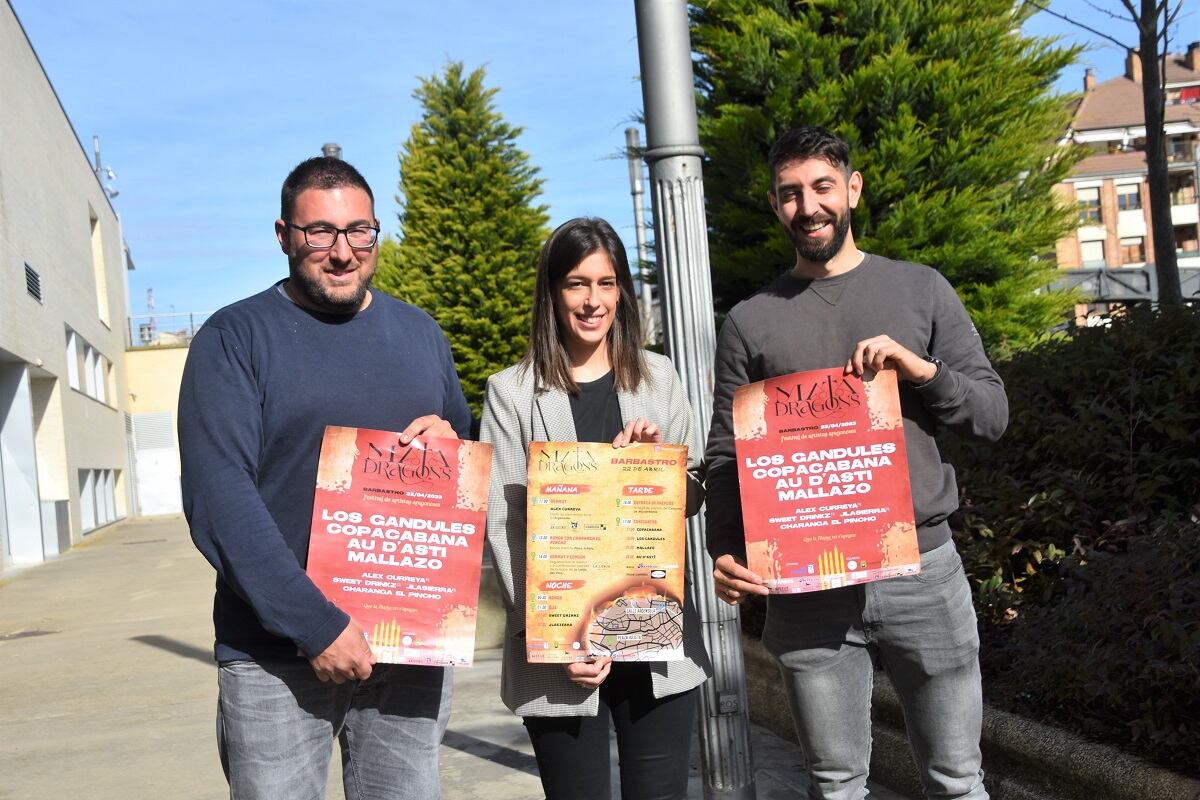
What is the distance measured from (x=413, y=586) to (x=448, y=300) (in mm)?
22910

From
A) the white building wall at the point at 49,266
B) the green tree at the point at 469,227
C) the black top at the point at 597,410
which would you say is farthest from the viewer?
the green tree at the point at 469,227

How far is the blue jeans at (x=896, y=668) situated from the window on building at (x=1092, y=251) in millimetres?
69005

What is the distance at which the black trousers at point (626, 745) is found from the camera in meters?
2.93

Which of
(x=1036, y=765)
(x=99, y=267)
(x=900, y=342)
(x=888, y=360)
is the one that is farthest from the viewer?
(x=99, y=267)

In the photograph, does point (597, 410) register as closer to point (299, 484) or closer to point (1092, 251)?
point (299, 484)

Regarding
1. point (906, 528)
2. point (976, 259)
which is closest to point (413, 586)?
point (906, 528)

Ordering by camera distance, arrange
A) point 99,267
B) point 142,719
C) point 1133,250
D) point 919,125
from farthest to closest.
A: point 1133,250, point 99,267, point 919,125, point 142,719

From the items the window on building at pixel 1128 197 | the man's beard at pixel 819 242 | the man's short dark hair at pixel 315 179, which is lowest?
the man's beard at pixel 819 242

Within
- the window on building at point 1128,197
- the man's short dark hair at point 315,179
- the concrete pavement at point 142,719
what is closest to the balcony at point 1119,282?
the concrete pavement at point 142,719

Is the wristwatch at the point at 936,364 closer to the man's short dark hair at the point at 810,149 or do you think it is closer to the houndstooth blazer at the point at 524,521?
the man's short dark hair at the point at 810,149

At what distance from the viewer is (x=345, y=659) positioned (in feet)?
8.36

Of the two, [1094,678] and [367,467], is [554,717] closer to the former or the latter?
[367,467]

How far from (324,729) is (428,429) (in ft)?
2.48

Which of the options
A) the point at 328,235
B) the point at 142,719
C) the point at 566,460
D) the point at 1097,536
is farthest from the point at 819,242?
the point at 142,719
